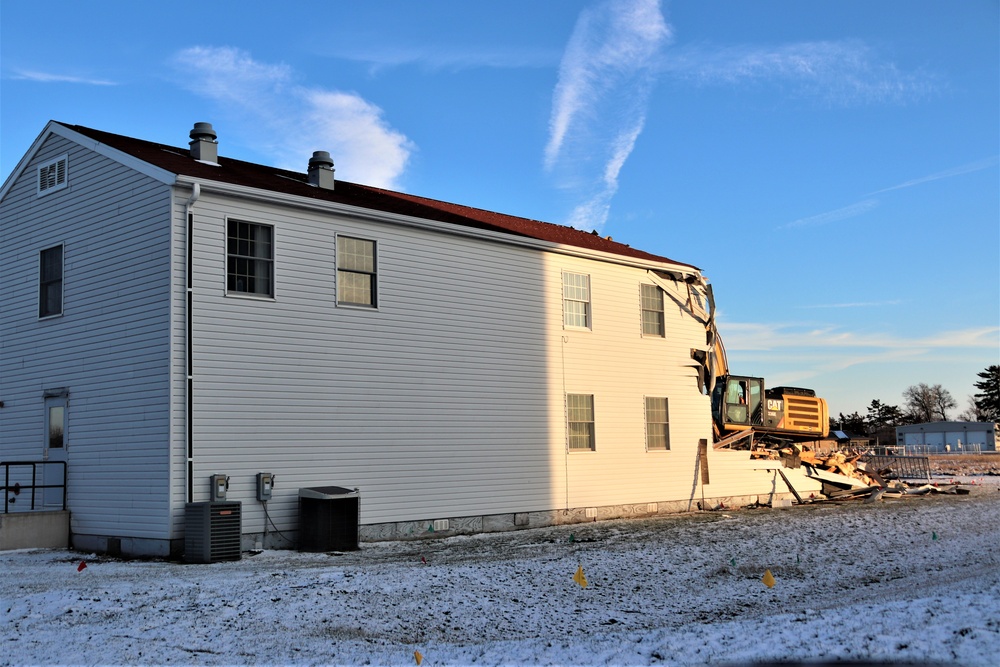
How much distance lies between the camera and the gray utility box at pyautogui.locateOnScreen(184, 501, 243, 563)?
1502cm

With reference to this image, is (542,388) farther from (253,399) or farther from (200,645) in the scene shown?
(200,645)

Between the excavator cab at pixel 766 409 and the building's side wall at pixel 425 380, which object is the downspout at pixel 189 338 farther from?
the excavator cab at pixel 766 409

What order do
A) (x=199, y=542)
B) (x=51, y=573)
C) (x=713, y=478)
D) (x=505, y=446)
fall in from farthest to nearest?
1. (x=713, y=478)
2. (x=505, y=446)
3. (x=199, y=542)
4. (x=51, y=573)

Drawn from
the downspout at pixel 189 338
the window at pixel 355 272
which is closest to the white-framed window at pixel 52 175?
the downspout at pixel 189 338

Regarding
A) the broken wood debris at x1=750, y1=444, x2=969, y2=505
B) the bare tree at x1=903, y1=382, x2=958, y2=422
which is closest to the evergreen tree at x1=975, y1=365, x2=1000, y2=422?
the bare tree at x1=903, y1=382, x2=958, y2=422

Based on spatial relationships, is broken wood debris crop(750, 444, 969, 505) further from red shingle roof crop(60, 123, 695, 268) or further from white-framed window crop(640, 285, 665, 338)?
red shingle roof crop(60, 123, 695, 268)

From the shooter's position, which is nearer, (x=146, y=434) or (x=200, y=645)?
(x=200, y=645)

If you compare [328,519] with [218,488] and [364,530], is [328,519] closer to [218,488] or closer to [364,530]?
[364,530]

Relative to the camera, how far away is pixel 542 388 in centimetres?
2186

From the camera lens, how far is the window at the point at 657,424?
24.4 meters

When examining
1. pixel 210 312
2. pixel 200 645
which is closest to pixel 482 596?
pixel 200 645

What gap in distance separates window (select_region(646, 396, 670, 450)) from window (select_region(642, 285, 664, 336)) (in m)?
1.86

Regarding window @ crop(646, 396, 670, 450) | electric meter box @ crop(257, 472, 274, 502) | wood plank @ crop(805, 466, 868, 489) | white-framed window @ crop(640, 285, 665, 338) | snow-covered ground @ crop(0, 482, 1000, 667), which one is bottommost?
snow-covered ground @ crop(0, 482, 1000, 667)

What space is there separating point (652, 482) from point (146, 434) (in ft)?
42.3
